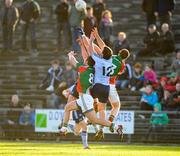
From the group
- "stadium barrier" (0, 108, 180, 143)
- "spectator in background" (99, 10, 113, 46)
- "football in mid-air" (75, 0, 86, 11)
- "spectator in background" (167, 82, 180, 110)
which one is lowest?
"stadium barrier" (0, 108, 180, 143)

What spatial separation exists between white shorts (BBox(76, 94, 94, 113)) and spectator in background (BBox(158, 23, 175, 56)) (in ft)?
33.5

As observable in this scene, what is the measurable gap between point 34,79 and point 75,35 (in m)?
2.30

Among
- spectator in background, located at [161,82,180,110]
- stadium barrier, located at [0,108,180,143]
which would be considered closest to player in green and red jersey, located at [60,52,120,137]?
stadium barrier, located at [0,108,180,143]

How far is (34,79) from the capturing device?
115 ft

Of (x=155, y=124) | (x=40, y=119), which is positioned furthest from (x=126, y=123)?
(x=40, y=119)

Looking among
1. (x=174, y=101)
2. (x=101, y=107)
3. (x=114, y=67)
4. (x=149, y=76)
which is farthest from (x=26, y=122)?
(x=114, y=67)

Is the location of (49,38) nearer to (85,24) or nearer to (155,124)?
(85,24)

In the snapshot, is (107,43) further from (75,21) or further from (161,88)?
(161,88)

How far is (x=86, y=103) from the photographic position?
2323 centimetres

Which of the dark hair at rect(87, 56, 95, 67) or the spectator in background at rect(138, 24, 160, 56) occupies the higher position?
the spectator in background at rect(138, 24, 160, 56)

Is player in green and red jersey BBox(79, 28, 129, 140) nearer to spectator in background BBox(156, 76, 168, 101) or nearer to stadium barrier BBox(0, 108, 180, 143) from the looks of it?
stadium barrier BBox(0, 108, 180, 143)

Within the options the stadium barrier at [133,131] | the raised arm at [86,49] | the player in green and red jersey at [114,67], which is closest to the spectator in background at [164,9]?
the stadium barrier at [133,131]

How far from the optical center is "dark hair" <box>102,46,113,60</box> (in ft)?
78.8

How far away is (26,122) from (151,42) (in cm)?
584
